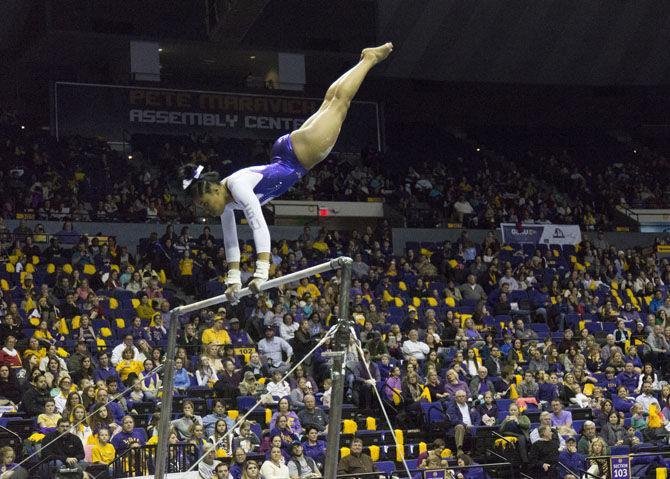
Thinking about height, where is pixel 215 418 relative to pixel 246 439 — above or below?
above

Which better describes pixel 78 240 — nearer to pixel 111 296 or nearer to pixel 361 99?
pixel 111 296

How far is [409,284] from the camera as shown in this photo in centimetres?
1833

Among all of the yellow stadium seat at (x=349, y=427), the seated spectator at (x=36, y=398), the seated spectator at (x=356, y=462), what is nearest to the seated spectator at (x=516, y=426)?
the yellow stadium seat at (x=349, y=427)

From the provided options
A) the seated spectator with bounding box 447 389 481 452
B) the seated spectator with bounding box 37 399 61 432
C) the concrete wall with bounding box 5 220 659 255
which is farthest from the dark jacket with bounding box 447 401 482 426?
the concrete wall with bounding box 5 220 659 255

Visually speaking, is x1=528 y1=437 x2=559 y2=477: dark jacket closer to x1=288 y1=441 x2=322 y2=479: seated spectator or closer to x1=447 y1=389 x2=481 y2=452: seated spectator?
x1=447 y1=389 x2=481 y2=452: seated spectator

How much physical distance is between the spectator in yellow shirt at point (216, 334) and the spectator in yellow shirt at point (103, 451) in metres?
3.13

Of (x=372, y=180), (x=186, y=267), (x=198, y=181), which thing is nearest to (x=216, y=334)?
(x=186, y=267)

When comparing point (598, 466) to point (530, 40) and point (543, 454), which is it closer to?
point (543, 454)

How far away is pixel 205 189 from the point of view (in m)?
6.63

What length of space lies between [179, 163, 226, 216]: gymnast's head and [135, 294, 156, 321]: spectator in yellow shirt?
8.42 m

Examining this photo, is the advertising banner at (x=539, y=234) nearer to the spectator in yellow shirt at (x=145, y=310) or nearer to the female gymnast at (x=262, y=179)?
the spectator in yellow shirt at (x=145, y=310)

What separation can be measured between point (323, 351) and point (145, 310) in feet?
14.9

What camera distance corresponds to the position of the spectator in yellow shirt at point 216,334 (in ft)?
46.4

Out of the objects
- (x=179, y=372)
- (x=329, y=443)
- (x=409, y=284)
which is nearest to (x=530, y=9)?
(x=409, y=284)
